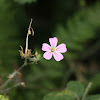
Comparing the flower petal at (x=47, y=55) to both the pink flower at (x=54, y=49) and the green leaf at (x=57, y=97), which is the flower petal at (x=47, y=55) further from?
the green leaf at (x=57, y=97)

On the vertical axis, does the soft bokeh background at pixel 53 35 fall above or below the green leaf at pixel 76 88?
above

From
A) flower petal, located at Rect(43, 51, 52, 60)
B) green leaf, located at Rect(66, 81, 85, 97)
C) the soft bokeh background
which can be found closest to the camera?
flower petal, located at Rect(43, 51, 52, 60)

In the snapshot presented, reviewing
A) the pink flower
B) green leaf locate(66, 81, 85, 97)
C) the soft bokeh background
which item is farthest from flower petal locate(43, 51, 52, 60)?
the soft bokeh background

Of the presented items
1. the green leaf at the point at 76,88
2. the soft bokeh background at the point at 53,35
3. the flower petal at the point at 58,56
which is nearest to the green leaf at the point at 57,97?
the green leaf at the point at 76,88

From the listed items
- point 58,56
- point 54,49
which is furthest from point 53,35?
point 58,56

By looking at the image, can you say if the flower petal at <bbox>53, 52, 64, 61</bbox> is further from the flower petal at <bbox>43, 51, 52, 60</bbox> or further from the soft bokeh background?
the soft bokeh background

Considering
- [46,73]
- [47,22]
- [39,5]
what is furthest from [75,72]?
[39,5]

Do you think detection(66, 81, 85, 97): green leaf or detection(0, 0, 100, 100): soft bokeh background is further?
detection(0, 0, 100, 100): soft bokeh background

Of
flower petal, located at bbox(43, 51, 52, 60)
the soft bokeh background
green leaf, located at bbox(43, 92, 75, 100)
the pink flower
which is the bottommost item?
green leaf, located at bbox(43, 92, 75, 100)

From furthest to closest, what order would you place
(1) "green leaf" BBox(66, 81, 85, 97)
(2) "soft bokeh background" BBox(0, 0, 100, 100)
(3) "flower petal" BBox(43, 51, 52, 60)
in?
1. (2) "soft bokeh background" BBox(0, 0, 100, 100)
2. (1) "green leaf" BBox(66, 81, 85, 97)
3. (3) "flower petal" BBox(43, 51, 52, 60)

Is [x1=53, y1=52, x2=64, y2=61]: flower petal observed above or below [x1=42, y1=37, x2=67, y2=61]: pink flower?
below
